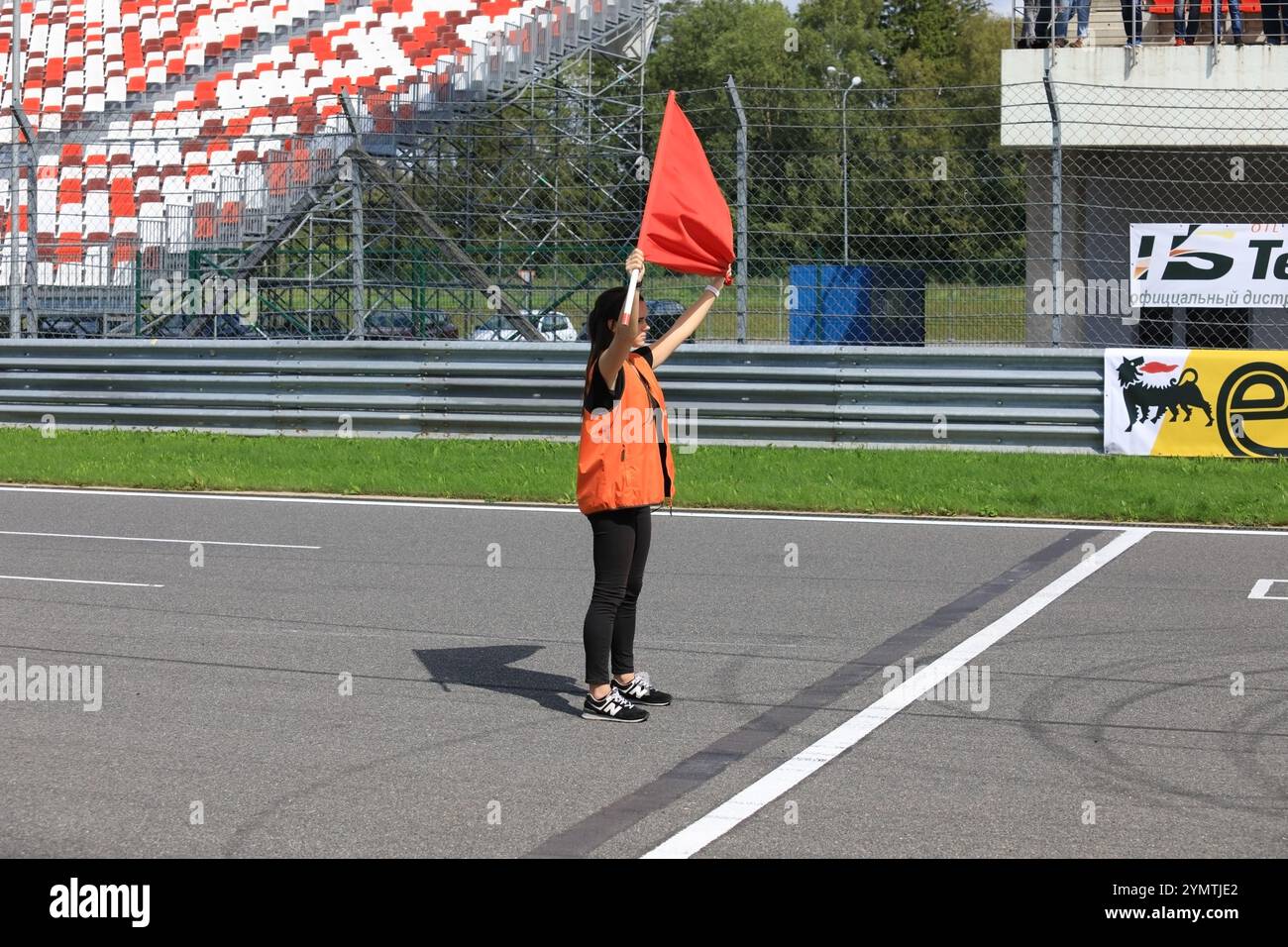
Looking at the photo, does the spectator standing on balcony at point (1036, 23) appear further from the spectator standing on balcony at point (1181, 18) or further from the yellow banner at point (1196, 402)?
the yellow banner at point (1196, 402)

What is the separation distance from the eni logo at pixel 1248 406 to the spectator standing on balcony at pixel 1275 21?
724cm

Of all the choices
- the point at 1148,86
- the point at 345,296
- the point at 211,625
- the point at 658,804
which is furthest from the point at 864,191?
the point at 658,804

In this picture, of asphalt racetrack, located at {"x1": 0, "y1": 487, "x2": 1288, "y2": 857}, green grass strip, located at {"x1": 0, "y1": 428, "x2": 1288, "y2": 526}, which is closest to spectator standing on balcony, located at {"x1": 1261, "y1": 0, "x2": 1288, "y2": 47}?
green grass strip, located at {"x1": 0, "y1": 428, "x2": 1288, "y2": 526}

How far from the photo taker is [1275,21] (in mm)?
21031

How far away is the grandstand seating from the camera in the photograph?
23844 millimetres

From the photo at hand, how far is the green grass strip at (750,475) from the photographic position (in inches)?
528

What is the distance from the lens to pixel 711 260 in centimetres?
765

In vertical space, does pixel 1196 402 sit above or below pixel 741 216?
below

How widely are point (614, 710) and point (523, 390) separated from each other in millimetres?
10211

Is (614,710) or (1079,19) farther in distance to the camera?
(1079,19)

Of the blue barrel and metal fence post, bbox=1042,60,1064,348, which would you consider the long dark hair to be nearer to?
metal fence post, bbox=1042,60,1064,348

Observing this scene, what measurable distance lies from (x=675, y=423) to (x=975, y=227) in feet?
14.9

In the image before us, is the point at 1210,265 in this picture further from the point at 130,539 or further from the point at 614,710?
→ the point at 614,710

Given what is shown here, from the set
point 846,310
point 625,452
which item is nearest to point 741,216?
point 846,310
